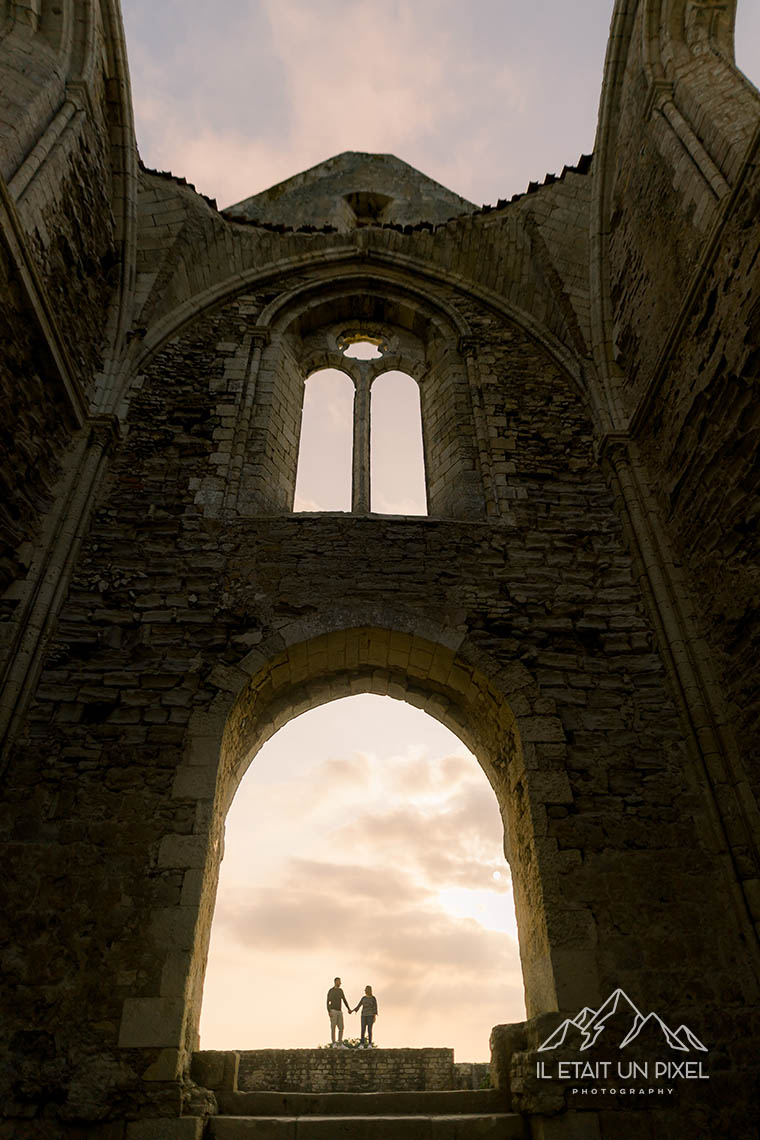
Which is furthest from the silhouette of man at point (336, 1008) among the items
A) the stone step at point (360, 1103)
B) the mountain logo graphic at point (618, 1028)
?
the mountain logo graphic at point (618, 1028)

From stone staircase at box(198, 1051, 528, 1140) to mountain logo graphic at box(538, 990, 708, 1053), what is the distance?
0.49 m

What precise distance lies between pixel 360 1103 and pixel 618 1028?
153 cm

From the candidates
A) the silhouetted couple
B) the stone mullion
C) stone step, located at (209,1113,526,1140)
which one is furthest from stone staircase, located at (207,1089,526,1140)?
the silhouetted couple

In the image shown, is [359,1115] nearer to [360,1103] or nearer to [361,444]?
[360,1103]

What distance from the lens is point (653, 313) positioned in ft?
20.2

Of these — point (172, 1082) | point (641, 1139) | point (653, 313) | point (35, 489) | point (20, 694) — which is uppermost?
point (653, 313)

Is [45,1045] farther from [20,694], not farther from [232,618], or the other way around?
[232,618]

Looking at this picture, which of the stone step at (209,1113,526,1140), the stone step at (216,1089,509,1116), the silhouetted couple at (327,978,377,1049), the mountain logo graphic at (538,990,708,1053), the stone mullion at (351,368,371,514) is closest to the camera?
the stone step at (209,1113,526,1140)

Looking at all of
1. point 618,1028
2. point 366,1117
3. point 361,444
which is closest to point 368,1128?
point 366,1117

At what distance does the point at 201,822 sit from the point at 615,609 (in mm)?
3454

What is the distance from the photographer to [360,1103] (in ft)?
12.5

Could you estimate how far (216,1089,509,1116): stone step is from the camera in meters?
3.73

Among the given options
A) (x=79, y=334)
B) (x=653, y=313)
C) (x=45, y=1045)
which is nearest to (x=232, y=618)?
(x=45, y=1045)

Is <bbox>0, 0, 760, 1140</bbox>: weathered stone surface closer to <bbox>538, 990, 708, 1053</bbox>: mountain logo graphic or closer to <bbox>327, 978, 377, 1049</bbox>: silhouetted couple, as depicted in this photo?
<bbox>538, 990, 708, 1053</bbox>: mountain logo graphic
